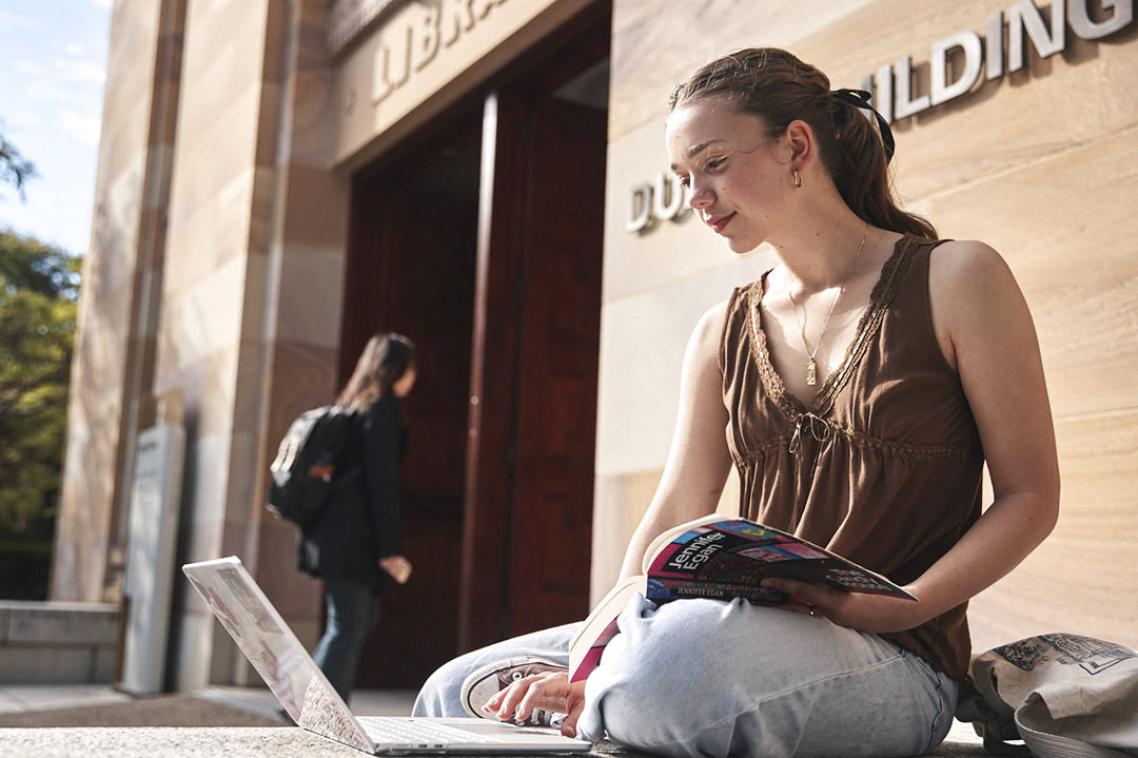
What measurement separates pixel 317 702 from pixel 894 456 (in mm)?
984

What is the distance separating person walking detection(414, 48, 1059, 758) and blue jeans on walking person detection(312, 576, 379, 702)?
9.88 ft

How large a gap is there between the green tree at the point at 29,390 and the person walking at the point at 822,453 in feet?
66.0

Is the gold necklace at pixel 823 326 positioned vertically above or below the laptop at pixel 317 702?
above

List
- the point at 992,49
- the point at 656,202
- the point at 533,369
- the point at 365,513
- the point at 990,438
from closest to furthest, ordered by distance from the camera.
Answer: the point at 990,438, the point at 992,49, the point at 656,202, the point at 365,513, the point at 533,369

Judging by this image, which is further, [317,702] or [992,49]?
[992,49]

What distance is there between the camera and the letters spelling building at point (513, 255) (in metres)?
2.96

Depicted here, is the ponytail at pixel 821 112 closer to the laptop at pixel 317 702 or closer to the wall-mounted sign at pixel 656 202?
the laptop at pixel 317 702

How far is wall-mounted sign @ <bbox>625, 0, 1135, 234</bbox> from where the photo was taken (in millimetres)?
2949

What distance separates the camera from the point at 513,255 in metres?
6.54

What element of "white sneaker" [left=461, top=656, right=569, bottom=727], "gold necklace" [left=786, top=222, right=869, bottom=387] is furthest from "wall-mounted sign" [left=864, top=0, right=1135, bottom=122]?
"white sneaker" [left=461, top=656, right=569, bottom=727]

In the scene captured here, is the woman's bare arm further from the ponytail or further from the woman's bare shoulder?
the ponytail

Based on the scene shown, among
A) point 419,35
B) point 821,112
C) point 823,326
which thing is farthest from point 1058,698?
point 419,35

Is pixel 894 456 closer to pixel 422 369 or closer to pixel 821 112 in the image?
pixel 821 112

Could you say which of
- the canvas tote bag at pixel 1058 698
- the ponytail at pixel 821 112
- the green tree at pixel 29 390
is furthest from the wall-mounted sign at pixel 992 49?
the green tree at pixel 29 390
